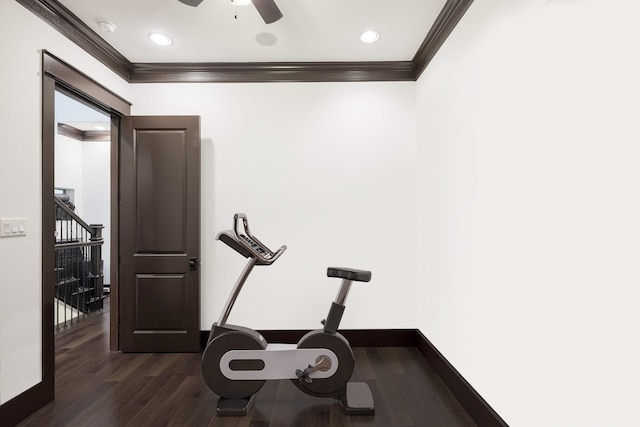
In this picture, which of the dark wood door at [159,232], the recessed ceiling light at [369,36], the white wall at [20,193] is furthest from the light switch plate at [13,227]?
the recessed ceiling light at [369,36]

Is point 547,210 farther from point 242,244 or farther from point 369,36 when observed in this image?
point 369,36

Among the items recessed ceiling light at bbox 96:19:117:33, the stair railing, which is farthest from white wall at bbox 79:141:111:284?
recessed ceiling light at bbox 96:19:117:33

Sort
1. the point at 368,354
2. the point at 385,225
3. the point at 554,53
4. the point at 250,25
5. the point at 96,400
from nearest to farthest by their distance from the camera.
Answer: the point at 554,53
the point at 96,400
the point at 250,25
the point at 368,354
the point at 385,225

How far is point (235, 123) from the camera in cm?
344

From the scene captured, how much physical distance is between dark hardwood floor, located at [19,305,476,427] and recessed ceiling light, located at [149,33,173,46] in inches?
114

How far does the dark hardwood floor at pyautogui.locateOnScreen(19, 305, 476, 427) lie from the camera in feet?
7.06

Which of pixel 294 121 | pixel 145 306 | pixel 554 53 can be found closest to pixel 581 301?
pixel 554 53

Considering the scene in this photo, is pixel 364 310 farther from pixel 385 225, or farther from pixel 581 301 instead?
pixel 581 301

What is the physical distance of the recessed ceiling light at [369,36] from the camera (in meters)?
2.89

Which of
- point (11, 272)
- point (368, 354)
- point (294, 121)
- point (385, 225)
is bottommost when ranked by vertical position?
point (368, 354)

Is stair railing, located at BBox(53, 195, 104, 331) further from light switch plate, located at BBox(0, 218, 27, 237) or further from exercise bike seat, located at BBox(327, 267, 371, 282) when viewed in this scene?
exercise bike seat, located at BBox(327, 267, 371, 282)

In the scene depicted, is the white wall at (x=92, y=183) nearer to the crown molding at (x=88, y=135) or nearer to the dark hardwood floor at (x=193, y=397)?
the crown molding at (x=88, y=135)

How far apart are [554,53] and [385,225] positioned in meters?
2.13

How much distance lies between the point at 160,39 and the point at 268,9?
1.35m
